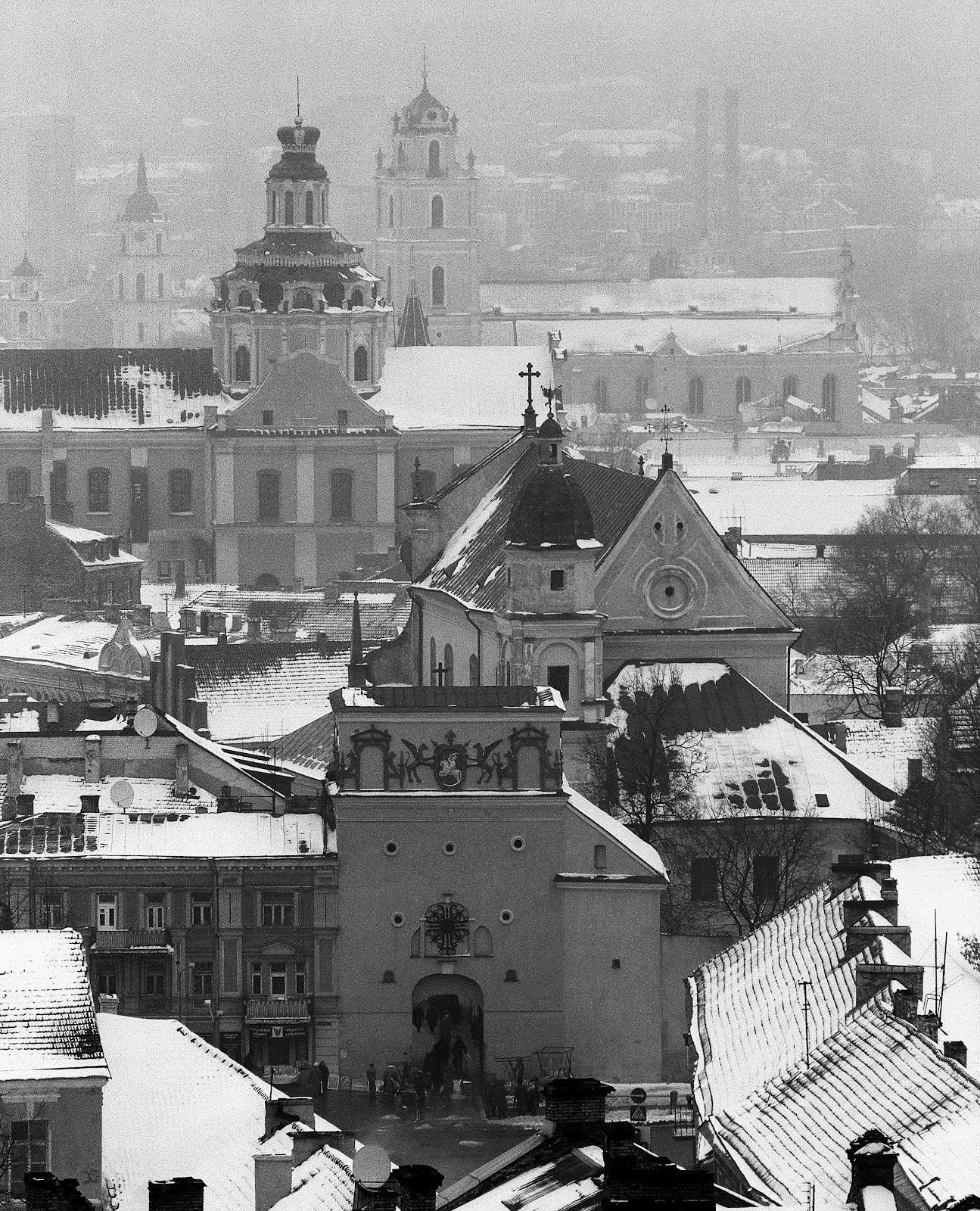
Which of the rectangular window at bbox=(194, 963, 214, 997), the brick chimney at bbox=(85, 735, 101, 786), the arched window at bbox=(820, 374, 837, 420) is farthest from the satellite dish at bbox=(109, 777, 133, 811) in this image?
the arched window at bbox=(820, 374, 837, 420)

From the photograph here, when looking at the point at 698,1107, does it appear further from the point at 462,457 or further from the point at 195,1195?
the point at 462,457

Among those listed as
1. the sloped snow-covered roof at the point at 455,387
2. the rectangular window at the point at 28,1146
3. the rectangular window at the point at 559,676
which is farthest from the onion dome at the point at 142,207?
the rectangular window at the point at 28,1146

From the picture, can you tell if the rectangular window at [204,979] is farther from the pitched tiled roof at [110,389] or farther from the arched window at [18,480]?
the pitched tiled roof at [110,389]

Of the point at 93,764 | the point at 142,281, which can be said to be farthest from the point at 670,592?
the point at 142,281

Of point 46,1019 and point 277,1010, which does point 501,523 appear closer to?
point 277,1010

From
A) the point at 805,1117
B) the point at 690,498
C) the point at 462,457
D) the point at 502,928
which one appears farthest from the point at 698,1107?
the point at 462,457

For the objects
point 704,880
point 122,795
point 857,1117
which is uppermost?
point 122,795

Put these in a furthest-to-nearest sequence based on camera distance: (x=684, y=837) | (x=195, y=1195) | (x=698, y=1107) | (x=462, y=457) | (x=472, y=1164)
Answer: (x=462, y=457) → (x=684, y=837) → (x=472, y=1164) → (x=698, y=1107) → (x=195, y=1195)
